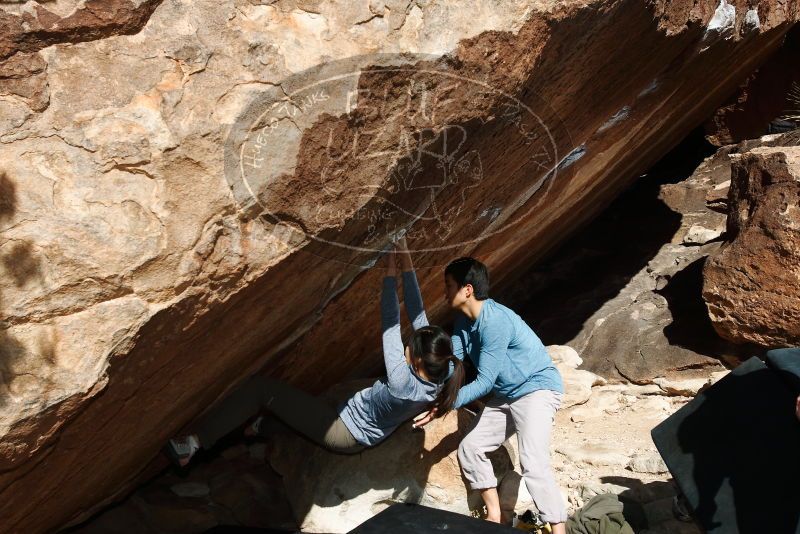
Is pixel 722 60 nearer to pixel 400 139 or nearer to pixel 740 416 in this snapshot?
pixel 740 416

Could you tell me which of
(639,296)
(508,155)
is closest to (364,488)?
(508,155)

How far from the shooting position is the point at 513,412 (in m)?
3.34

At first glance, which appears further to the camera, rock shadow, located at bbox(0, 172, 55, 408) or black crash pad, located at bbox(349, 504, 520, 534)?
black crash pad, located at bbox(349, 504, 520, 534)

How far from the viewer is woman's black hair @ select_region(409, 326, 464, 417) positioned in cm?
316

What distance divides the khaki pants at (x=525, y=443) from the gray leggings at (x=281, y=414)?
1.71 ft

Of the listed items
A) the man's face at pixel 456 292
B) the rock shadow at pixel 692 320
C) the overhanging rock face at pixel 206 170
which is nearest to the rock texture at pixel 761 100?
the rock shadow at pixel 692 320

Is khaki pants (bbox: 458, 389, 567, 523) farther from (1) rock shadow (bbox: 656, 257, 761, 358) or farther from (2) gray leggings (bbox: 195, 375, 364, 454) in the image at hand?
(1) rock shadow (bbox: 656, 257, 761, 358)

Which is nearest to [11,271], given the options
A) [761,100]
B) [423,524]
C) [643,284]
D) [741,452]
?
[423,524]

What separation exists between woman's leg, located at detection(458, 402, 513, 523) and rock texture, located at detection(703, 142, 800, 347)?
2.03 m

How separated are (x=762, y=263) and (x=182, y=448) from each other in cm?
329

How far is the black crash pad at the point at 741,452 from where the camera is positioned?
2.77 meters

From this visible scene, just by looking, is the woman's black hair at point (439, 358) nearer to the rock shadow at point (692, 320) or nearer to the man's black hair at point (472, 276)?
the man's black hair at point (472, 276)

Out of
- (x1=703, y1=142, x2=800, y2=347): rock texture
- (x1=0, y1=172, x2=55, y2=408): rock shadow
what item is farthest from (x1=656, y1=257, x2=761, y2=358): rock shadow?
(x1=0, y1=172, x2=55, y2=408): rock shadow

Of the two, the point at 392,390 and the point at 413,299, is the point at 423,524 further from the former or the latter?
the point at 413,299
